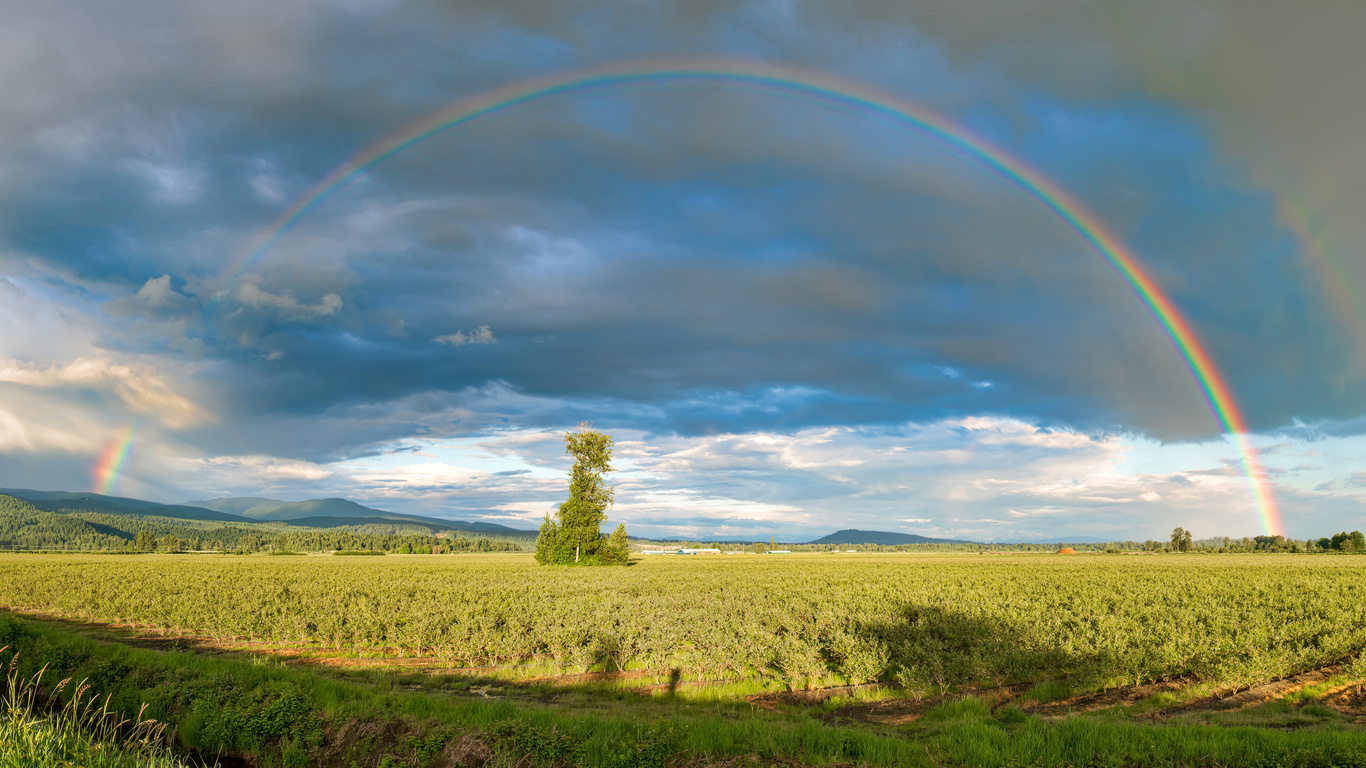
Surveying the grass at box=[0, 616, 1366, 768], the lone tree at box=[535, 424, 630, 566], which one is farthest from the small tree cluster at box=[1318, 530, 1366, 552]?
the grass at box=[0, 616, 1366, 768]

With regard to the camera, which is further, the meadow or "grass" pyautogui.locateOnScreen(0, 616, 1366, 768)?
the meadow

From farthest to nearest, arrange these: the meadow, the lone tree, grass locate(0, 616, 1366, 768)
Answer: the lone tree < the meadow < grass locate(0, 616, 1366, 768)

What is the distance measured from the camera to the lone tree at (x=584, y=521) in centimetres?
9156

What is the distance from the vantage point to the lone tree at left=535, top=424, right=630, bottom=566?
9156cm

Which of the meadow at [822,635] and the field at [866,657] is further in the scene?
the meadow at [822,635]

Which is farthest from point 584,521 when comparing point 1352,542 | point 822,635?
point 1352,542

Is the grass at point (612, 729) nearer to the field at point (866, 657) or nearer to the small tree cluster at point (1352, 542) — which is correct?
the field at point (866, 657)

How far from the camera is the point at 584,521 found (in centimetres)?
9269

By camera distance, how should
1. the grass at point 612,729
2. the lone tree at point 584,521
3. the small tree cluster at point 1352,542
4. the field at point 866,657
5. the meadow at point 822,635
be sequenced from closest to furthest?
the grass at point 612,729
the field at point 866,657
the meadow at point 822,635
the lone tree at point 584,521
the small tree cluster at point 1352,542

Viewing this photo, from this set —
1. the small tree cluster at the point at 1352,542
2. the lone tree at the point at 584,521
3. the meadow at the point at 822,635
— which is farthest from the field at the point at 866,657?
the small tree cluster at the point at 1352,542

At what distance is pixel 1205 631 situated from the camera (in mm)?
23875

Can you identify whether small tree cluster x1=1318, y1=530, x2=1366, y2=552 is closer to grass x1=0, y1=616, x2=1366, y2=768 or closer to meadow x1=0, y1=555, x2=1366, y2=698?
meadow x1=0, y1=555, x2=1366, y2=698

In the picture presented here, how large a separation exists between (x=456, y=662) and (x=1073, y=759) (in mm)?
19439

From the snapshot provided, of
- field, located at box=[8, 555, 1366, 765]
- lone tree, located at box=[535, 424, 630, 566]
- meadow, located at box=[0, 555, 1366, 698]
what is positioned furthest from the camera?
lone tree, located at box=[535, 424, 630, 566]
